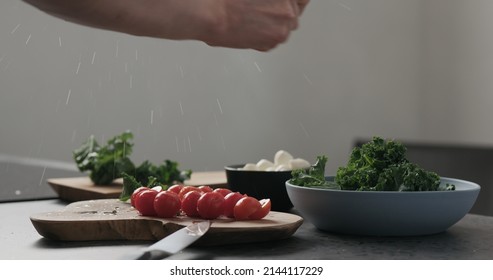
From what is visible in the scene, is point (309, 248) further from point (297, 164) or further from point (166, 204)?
point (297, 164)

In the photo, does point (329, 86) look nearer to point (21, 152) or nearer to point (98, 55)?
point (98, 55)

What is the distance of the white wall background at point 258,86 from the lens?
15.1 feet

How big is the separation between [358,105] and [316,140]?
35 cm

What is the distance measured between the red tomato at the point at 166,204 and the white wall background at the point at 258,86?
329cm

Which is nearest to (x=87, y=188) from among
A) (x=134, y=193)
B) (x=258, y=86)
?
(x=134, y=193)

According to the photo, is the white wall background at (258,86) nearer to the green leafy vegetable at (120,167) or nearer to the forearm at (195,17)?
→ the green leafy vegetable at (120,167)

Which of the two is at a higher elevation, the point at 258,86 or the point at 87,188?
the point at 258,86

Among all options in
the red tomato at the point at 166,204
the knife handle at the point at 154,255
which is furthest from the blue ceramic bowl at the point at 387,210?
the knife handle at the point at 154,255

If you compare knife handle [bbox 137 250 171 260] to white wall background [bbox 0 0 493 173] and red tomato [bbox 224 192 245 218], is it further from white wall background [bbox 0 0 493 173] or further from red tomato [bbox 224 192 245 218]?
white wall background [bbox 0 0 493 173]

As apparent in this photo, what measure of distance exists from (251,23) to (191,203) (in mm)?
335

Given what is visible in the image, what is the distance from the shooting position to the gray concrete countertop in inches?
49.8

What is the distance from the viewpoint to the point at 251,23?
4.59 ft

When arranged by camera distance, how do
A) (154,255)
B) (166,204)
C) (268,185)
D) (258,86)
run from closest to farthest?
1. (154,255)
2. (166,204)
3. (268,185)
4. (258,86)
